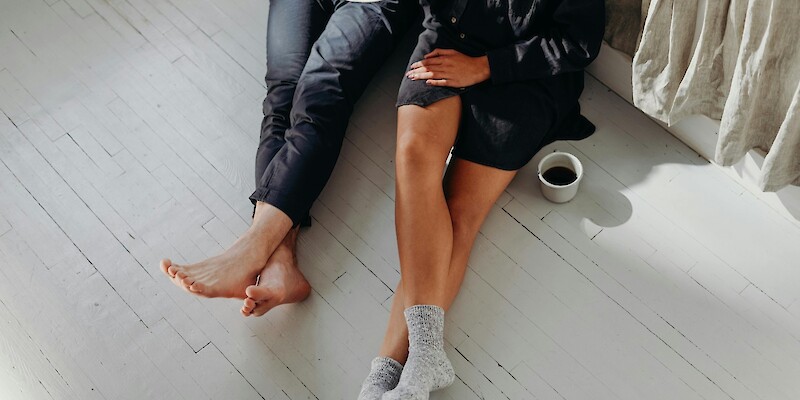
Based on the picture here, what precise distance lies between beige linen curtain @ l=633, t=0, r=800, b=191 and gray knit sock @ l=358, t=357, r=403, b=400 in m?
0.82

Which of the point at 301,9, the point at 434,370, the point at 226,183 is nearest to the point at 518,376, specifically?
the point at 434,370

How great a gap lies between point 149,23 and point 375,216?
1004mm

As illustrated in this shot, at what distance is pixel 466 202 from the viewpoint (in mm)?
1938

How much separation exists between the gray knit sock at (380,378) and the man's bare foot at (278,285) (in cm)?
26

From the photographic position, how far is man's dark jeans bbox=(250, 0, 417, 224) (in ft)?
6.45

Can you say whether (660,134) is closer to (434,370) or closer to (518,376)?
(518,376)

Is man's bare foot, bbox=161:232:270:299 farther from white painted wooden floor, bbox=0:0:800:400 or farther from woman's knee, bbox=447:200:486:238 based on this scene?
woman's knee, bbox=447:200:486:238

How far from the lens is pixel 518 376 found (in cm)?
180

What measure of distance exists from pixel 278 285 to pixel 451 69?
24.2 inches

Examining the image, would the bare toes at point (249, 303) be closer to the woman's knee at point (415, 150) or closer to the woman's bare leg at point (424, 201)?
the woman's bare leg at point (424, 201)

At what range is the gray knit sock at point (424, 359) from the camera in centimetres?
166

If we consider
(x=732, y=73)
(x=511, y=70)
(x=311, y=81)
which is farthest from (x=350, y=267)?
(x=732, y=73)

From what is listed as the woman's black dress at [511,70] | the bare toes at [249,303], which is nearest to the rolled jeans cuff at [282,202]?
the bare toes at [249,303]

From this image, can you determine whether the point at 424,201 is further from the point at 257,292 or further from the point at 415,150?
the point at 257,292
